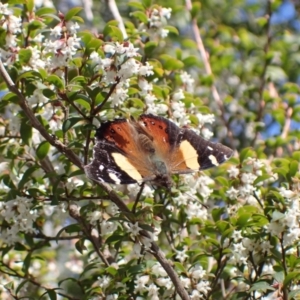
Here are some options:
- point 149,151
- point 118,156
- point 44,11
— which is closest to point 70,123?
point 118,156

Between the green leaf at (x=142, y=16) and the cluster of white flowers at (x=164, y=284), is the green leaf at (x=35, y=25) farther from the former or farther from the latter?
the cluster of white flowers at (x=164, y=284)

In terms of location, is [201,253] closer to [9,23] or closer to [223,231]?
[223,231]

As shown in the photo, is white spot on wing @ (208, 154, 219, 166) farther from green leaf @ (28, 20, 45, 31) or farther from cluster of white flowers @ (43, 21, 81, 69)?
green leaf @ (28, 20, 45, 31)

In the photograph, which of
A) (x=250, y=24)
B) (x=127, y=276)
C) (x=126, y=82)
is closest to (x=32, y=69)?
(x=126, y=82)

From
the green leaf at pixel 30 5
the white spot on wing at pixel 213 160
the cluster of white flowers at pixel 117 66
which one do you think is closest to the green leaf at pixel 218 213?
the white spot on wing at pixel 213 160

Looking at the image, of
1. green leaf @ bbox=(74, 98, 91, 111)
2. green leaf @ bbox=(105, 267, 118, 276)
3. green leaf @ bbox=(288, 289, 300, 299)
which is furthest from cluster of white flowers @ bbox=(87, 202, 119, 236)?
green leaf @ bbox=(288, 289, 300, 299)
